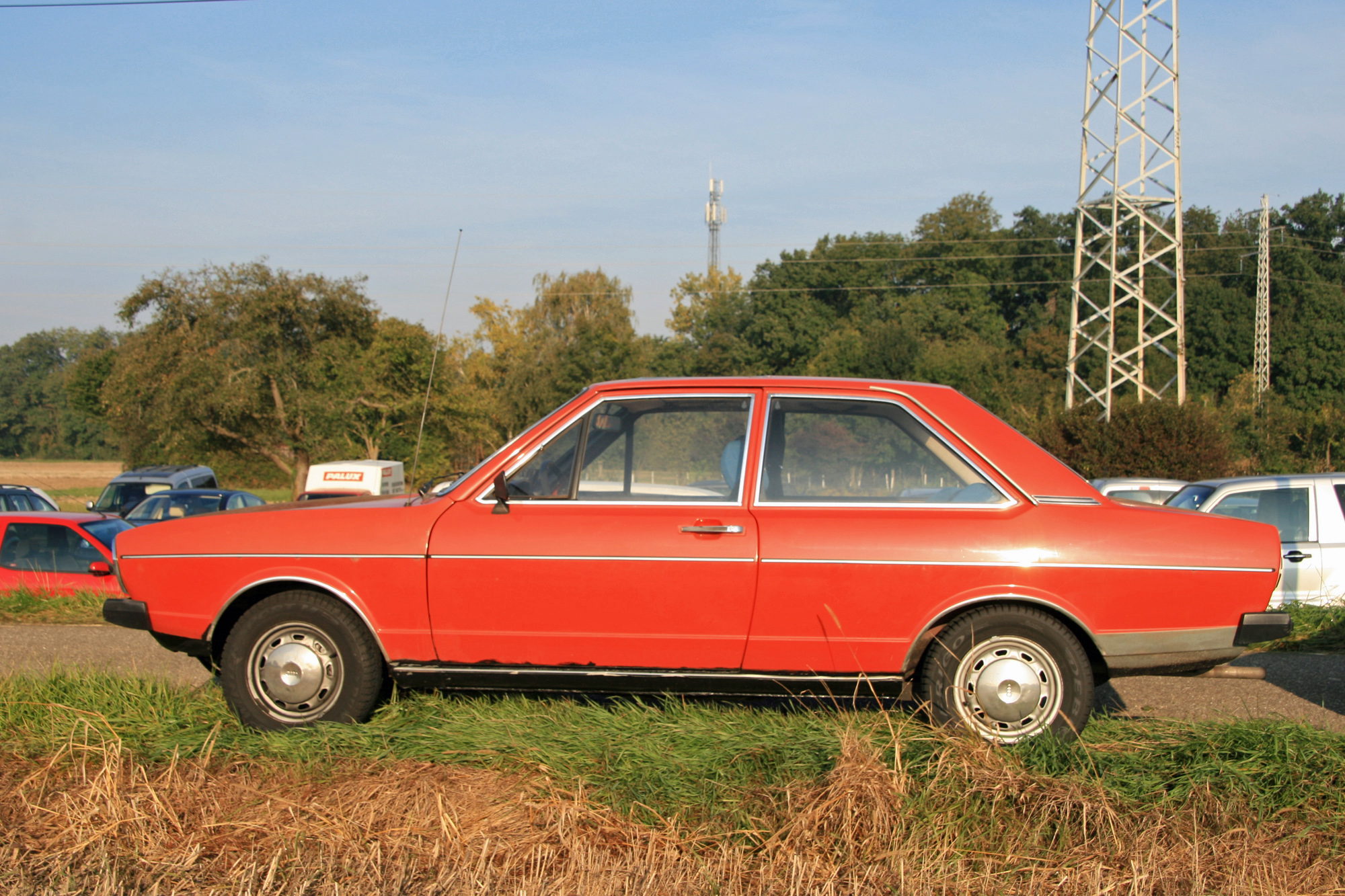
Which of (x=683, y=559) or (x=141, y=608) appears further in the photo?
(x=141, y=608)

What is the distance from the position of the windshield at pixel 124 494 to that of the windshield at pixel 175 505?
4.72 meters

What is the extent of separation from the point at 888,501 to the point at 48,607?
7.75m

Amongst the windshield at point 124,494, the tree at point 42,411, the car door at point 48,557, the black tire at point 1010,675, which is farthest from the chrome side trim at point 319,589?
the tree at point 42,411

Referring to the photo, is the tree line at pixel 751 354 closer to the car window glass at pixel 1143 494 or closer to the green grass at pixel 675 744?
the car window glass at pixel 1143 494

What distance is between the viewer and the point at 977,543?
14.1ft

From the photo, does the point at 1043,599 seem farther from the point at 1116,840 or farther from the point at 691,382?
the point at 691,382

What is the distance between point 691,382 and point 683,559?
923 millimetres

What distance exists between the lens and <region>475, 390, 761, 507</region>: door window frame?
14.9 ft

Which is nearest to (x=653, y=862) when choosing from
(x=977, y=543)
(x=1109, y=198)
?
(x=977, y=543)

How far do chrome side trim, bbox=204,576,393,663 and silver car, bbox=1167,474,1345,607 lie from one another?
7438mm

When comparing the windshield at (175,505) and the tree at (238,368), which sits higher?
the tree at (238,368)

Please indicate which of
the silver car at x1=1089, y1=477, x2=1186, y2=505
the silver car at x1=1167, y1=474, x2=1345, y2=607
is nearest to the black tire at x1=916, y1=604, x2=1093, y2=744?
the silver car at x1=1167, y1=474, x2=1345, y2=607

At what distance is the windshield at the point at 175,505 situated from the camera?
17.5 metres

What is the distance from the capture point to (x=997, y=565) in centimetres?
425
